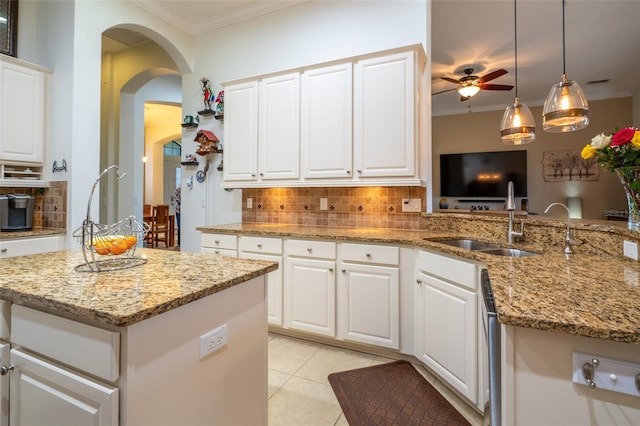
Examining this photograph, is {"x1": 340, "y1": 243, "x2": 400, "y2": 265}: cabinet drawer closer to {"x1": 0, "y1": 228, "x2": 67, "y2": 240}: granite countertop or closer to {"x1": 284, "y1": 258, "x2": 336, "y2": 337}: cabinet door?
{"x1": 284, "y1": 258, "x2": 336, "y2": 337}: cabinet door

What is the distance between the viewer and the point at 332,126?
9.27ft

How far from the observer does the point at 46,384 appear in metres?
1.01

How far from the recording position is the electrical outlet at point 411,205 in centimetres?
285

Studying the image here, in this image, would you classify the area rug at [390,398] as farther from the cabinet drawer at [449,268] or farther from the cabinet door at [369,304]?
the cabinet drawer at [449,268]

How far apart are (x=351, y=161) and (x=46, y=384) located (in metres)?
2.31

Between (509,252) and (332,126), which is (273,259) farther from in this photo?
(509,252)

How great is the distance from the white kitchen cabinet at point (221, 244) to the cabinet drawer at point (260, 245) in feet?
0.24

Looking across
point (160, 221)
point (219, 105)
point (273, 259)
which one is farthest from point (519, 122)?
point (160, 221)

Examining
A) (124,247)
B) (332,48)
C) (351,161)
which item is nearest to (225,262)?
(124,247)

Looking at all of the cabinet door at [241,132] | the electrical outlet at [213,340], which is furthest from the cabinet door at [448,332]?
the cabinet door at [241,132]

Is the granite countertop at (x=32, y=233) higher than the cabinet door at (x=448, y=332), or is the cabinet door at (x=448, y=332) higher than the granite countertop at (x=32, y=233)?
the granite countertop at (x=32, y=233)

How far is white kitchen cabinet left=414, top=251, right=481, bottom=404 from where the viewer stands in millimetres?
1767

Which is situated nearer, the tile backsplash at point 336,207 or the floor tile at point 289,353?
the floor tile at point 289,353

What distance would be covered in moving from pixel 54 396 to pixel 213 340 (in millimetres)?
474
